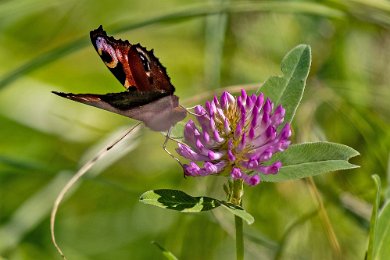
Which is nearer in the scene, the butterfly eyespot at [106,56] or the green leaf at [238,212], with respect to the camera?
the green leaf at [238,212]

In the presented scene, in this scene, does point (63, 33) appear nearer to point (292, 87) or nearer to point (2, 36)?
point (2, 36)

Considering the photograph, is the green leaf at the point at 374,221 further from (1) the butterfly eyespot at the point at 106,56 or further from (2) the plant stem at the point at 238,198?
(1) the butterfly eyespot at the point at 106,56

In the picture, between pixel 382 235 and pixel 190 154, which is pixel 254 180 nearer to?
pixel 190 154

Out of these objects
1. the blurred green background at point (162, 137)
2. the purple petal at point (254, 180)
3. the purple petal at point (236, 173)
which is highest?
the purple petal at point (236, 173)

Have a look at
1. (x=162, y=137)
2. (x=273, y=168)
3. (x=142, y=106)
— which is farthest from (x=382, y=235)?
(x=162, y=137)

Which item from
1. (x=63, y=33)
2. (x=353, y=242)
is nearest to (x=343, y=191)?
(x=353, y=242)

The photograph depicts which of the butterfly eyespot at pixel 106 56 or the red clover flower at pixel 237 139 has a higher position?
the butterfly eyespot at pixel 106 56

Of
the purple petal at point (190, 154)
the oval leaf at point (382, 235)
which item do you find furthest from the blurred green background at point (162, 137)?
the purple petal at point (190, 154)
